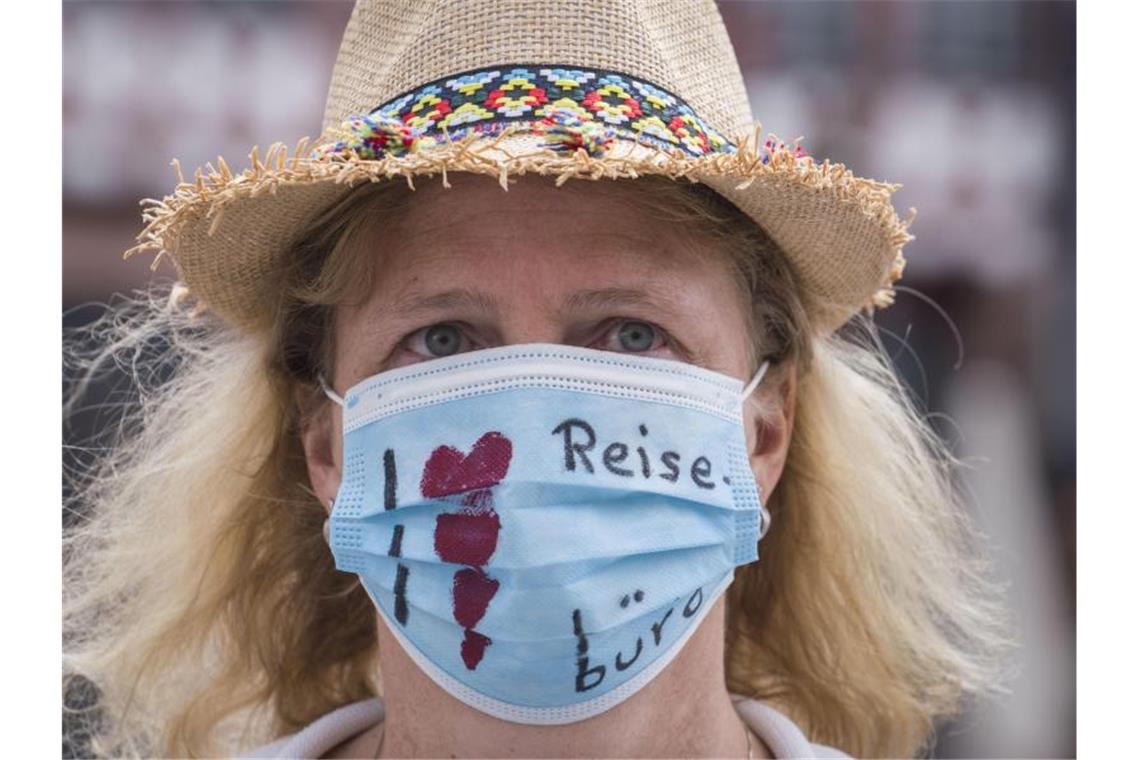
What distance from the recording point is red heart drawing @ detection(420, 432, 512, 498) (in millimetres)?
2314

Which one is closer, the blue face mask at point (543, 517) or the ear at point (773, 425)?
the blue face mask at point (543, 517)

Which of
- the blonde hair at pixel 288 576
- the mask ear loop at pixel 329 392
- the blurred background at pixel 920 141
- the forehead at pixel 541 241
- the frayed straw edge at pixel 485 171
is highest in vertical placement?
the blurred background at pixel 920 141

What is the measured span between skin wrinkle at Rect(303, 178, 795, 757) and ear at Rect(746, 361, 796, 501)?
0.14 m

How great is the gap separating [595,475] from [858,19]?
8.79m

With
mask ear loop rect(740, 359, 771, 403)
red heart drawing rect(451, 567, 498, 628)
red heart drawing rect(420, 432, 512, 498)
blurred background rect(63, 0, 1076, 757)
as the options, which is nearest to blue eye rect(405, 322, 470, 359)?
red heart drawing rect(420, 432, 512, 498)

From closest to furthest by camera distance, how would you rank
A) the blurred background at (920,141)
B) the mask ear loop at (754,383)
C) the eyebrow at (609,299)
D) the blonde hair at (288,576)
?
the eyebrow at (609,299), the mask ear loop at (754,383), the blonde hair at (288,576), the blurred background at (920,141)

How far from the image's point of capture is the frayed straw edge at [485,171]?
224 cm

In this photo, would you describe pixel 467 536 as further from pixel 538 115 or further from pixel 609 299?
pixel 538 115

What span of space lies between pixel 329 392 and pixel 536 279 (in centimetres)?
53

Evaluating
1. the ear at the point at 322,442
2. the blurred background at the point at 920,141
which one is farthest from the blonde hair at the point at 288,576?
the blurred background at the point at 920,141

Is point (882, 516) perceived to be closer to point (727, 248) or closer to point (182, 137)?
point (727, 248)

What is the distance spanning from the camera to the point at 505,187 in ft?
7.16

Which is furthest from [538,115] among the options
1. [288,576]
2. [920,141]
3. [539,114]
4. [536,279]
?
[920,141]

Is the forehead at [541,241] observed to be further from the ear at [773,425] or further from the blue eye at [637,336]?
the ear at [773,425]
